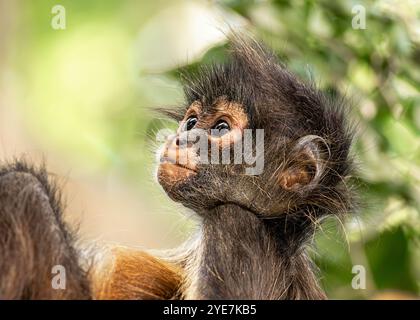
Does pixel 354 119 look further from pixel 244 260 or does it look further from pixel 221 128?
pixel 244 260

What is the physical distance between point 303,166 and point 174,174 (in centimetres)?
84

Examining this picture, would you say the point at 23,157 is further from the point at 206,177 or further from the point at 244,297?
the point at 244,297

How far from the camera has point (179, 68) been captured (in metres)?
6.77

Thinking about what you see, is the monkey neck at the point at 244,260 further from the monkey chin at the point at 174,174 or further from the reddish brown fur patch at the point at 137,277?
the reddish brown fur patch at the point at 137,277

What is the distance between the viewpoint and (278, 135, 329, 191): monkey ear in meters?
5.49

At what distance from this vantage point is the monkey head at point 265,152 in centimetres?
546

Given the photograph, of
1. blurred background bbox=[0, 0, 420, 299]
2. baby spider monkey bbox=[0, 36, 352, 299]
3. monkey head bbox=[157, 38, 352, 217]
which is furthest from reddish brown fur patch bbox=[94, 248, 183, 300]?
monkey head bbox=[157, 38, 352, 217]

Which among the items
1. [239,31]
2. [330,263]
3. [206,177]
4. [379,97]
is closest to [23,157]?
[206,177]

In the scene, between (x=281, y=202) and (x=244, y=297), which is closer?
(x=244, y=297)

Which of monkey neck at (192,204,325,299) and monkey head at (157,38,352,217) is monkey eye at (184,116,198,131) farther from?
monkey neck at (192,204,325,299)

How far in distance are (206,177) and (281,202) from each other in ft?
1.67

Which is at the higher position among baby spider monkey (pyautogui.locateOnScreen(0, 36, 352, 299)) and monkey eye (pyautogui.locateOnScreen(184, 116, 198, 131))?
monkey eye (pyautogui.locateOnScreen(184, 116, 198, 131))

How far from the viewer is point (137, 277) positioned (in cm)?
550

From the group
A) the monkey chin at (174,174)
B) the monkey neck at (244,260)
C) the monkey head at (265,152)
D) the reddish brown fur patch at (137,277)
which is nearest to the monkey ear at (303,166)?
the monkey head at (265,152)
